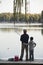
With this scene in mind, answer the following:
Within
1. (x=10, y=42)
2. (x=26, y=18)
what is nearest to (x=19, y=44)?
(x=10, y=42)

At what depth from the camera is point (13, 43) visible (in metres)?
15.2

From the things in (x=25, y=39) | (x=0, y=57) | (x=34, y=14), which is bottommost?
(x=0, y=57)

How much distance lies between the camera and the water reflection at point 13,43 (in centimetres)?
1509

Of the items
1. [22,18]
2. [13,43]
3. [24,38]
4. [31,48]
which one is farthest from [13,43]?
[31,48]

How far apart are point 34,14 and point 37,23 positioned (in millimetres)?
499

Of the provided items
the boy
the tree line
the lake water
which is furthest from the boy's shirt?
the tree line

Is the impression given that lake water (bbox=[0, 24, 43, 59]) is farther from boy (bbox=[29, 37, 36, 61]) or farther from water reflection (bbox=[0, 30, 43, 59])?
boy (bbox=[29, 37, 36, 61])

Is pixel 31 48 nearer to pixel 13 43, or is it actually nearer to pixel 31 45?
pixel 31 45

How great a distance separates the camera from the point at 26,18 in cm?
1570

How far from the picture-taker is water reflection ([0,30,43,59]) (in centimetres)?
1509

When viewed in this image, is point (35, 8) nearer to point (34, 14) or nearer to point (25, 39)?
point (34, 14)

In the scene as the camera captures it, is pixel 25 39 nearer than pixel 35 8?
Yes

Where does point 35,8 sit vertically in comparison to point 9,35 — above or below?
above

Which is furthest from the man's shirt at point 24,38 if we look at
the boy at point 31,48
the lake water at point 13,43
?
the lake water at point 13,43
